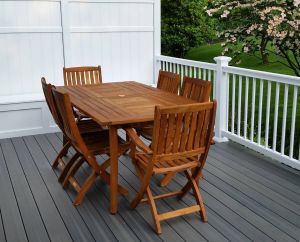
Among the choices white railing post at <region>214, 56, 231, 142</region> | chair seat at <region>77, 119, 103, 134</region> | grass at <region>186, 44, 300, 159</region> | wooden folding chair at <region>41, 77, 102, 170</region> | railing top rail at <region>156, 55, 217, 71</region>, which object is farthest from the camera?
grass at <region>186, 44, 300, 159</region>

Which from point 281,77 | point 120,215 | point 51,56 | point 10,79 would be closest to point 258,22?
point 281,77

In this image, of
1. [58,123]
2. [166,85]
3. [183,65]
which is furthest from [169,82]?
[183,65]

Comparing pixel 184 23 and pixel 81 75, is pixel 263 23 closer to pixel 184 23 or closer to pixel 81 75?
pixel 81 75

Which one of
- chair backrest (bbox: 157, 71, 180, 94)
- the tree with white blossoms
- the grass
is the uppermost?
the tree with white blossoms

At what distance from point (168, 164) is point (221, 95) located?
2250 millimetres

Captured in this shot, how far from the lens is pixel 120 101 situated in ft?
12.7

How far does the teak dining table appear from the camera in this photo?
3223mm

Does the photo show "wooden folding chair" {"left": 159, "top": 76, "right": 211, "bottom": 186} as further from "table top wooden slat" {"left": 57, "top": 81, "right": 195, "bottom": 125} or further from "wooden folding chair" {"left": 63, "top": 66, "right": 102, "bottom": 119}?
"wooden folding chair" {"left": 63, "top": 66, "right": 102, "bottom": 119}

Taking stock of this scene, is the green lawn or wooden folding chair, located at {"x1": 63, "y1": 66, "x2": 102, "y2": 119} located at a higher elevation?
wooden folding chair, located at {"x1": 63, "y1": 66, "x2": 102, "y2": 119}

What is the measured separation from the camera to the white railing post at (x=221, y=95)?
5055 millimetres

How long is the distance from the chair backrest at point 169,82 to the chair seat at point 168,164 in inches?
53.6

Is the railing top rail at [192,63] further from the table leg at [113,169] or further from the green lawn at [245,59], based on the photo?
the green lawn at [245,59]

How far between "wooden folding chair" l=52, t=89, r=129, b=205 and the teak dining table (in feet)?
0.64

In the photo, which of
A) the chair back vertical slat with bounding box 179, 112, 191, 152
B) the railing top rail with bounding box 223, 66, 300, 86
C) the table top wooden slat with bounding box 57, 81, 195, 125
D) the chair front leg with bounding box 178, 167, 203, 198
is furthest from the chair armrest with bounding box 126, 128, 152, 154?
the railing top rail with bounding box 223, 66, 300, 86
